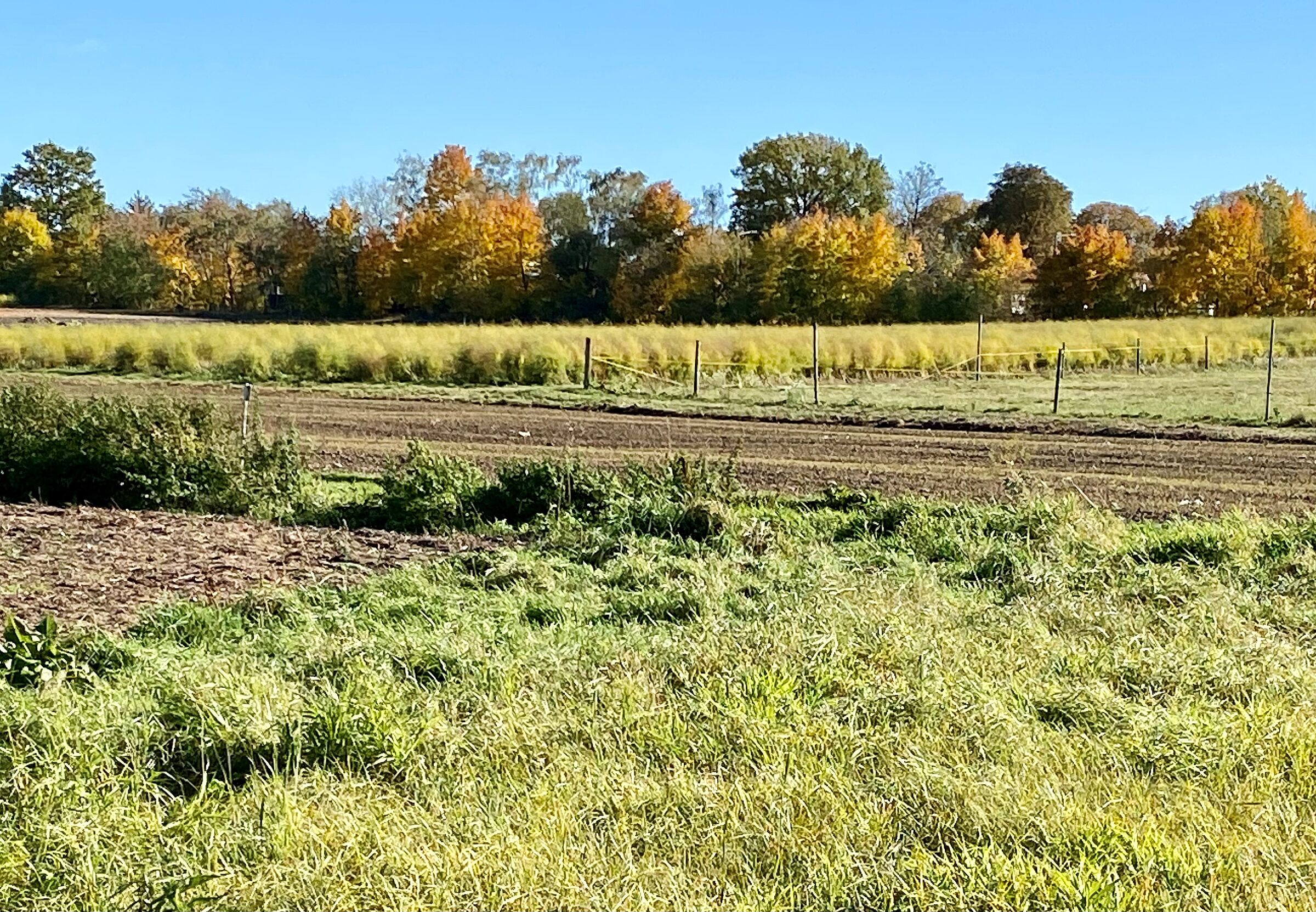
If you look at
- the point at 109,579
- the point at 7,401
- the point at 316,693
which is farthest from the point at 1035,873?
the point at 7,401

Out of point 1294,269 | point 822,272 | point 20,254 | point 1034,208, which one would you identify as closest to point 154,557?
point 822,272

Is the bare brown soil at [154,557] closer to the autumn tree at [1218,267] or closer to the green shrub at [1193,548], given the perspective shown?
the green shrub at [1193,548]

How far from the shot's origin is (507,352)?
1143 inches

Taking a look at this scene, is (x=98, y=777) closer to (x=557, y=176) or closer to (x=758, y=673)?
(x=758, y=673)

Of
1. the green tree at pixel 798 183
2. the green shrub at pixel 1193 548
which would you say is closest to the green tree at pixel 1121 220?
the green tree at pixel 798 183

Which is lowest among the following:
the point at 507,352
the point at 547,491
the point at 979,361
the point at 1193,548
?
the point at 1193,548

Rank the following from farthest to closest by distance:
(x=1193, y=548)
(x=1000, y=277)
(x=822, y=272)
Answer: (x=1000, y=277) → (x=822, y=272) → (x=1193, y=548)

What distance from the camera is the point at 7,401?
1201 cm

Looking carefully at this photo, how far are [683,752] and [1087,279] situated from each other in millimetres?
58511

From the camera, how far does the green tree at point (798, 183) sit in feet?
226

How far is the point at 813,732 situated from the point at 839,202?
223ft

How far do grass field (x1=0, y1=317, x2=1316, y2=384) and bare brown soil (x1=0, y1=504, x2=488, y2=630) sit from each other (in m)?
18.8

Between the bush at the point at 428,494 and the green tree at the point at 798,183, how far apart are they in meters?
59.8

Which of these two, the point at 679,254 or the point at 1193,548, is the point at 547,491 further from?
the point at 679,254
